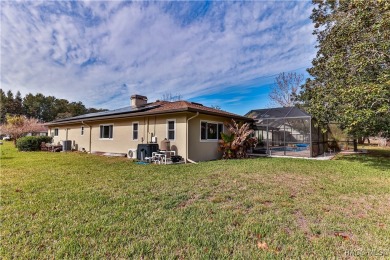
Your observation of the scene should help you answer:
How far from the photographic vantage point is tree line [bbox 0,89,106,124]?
4703 cm

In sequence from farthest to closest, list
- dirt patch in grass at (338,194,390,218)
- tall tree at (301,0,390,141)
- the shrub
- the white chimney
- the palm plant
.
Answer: the shrub < the white chimney < the palm plant < tall tree at (301,0,390,141) < dirt patch in grass at (338,194,390,218)

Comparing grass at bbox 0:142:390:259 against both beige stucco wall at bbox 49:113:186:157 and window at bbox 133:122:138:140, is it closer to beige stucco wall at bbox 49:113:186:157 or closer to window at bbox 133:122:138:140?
beige stucco wall at bbox 49:113:186:157

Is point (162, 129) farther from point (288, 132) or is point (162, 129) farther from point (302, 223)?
point (288, 132)

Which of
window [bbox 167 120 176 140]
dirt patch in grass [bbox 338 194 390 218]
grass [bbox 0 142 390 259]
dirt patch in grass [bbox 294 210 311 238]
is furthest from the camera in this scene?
window [bbox 167 120 176 140]

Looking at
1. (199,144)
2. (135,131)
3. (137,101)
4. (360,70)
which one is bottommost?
(199,144)

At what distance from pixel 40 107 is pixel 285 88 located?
2120 inches

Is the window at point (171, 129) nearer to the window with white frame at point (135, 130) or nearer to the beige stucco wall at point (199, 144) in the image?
the beige stucco wall at point (199, 144)

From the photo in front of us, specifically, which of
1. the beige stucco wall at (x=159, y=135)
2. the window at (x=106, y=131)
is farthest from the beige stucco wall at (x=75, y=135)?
the window at (x=106, y=131)

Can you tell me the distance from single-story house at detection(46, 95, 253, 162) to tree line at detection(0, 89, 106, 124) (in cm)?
3871

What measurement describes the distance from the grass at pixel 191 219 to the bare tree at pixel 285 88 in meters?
23.0

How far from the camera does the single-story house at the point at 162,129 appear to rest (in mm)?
10102

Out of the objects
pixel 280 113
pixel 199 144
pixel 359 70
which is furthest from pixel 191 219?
pixel 280 113

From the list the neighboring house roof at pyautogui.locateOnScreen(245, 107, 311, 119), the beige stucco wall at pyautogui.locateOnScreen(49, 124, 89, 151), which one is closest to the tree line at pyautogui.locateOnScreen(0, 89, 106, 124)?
the beige stucco wall at pyautogui.locateOnScreen(49, 124, 89, 151)

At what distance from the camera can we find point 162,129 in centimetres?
1088
